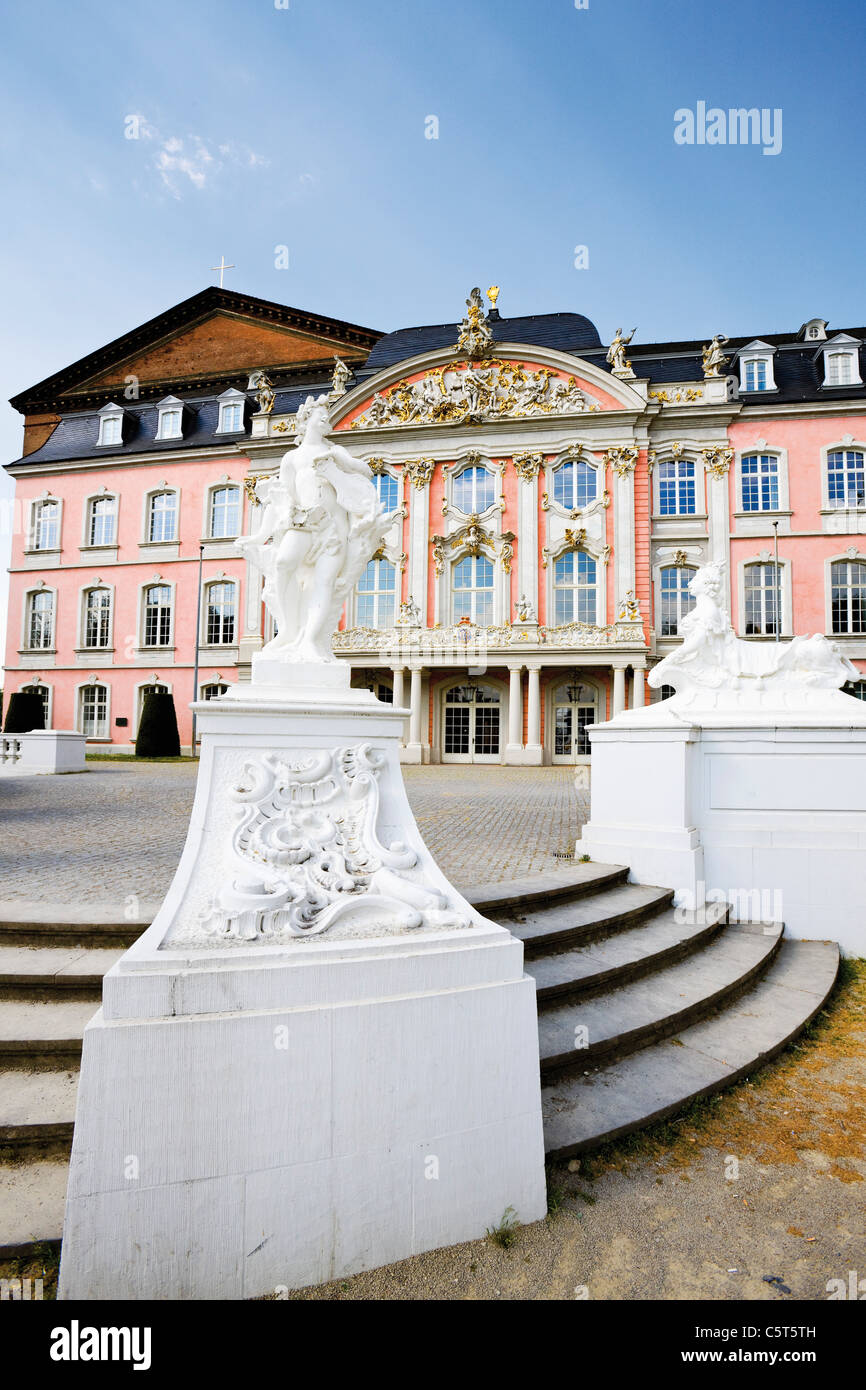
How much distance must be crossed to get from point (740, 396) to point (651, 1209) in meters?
30.3

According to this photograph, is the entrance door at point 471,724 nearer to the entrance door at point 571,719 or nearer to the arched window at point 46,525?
the entrance door at point 571,719

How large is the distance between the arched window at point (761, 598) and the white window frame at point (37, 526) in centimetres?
3055

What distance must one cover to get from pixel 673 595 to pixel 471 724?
9.28m

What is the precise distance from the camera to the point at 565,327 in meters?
28.9

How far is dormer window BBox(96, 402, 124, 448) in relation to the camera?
3297cm

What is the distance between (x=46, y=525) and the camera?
32.8 m

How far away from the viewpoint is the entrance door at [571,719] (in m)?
25.8

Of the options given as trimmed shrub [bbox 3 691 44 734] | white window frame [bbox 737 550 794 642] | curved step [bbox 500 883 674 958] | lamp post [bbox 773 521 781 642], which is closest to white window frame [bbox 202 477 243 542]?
trimmed shrub [bbox 3 691 44 734]

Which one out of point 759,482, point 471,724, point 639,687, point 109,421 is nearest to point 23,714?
point 471,724

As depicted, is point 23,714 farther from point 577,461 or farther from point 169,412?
point 577,461

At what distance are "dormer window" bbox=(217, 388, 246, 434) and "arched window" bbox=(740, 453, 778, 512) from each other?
21.8 metres

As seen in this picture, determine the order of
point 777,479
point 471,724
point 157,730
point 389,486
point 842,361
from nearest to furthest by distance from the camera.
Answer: point 157,730 < point 777,479 < point 471,724 < point 842,361 < point 389,486

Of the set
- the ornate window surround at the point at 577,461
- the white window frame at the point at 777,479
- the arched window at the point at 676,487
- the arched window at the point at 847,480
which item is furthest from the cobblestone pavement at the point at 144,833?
the arched window at the point at 847,480
